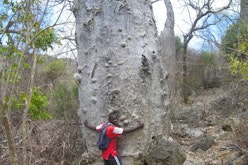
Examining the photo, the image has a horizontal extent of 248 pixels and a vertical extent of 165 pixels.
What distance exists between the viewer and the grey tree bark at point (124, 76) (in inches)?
146

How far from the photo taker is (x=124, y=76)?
12.4ft

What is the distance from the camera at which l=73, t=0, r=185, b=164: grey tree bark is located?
3717 millimetres

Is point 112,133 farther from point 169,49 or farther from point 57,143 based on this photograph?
point 169,49

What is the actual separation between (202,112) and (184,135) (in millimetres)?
1869

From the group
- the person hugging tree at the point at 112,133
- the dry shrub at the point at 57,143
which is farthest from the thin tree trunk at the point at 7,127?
the dry shrub at the point at 57,143

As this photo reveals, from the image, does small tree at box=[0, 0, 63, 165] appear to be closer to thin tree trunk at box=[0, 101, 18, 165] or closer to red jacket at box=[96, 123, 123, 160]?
thin tree trunk at box=[0, 101, 18, 165]

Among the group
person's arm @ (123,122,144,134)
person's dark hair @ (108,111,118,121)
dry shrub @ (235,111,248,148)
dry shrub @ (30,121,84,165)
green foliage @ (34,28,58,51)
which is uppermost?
Result: green foliage @ (34,28,58,51)

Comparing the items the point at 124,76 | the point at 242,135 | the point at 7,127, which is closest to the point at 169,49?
the point at 242,135

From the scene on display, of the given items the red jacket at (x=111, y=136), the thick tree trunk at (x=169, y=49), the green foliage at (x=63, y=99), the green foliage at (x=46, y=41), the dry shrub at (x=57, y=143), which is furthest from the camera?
the thick tree trunk at (x=169, y=49)

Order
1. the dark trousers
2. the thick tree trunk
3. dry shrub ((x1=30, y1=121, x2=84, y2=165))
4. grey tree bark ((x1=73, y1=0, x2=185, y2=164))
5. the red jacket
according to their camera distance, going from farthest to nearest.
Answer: the thick tree trunk → dry shrub ((x1=30, y1=121, x2=84, y2=165)) → grey tree bark ((x1=73, y1=0, x2=185, y2=164)) → the dark trousers → the red jacket

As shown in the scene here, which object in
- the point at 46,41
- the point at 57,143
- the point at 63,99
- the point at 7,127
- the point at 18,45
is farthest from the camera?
the point at 63,99

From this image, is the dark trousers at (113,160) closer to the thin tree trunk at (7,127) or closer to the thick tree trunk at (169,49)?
the thin tree trunk at (7,127)

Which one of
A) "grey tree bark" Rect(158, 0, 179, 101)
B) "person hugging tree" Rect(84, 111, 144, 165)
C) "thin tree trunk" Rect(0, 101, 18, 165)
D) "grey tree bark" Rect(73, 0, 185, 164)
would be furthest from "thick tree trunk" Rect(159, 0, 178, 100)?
"thin tree trunk" Rect(0, 101, 18, 165)

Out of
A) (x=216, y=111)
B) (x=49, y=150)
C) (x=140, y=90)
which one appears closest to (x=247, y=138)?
(x=140, y=90)
